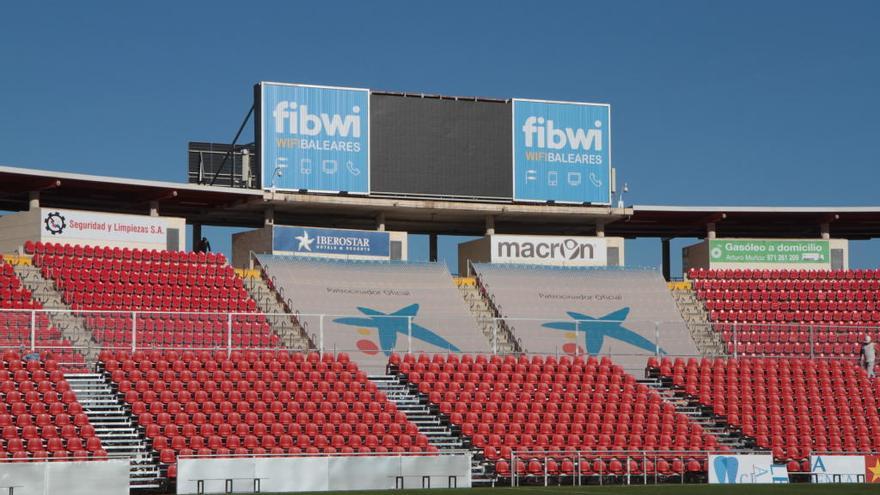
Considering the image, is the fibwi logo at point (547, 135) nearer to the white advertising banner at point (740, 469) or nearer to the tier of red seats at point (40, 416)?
the white advertising banner at point (740, 469)

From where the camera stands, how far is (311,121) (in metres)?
51.8

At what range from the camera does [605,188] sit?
181ft

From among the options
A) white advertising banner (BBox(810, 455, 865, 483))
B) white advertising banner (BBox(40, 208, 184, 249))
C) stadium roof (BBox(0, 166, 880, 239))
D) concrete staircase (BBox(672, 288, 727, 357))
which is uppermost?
stadium roof (BBox(0, 166, 880, 239))

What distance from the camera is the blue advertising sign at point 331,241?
51219mm

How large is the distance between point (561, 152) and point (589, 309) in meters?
6.72

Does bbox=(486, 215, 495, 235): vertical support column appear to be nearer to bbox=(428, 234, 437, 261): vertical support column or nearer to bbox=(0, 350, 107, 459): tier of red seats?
bbox=(428, 234, 437, 261): vertical support column

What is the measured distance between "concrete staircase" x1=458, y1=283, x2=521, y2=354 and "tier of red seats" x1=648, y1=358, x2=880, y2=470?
5142 mm

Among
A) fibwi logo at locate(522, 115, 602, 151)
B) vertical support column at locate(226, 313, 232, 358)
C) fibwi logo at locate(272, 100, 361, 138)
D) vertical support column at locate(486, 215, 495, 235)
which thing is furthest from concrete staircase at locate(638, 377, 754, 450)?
fibwi logo at locate(272, 100, 361, 138)

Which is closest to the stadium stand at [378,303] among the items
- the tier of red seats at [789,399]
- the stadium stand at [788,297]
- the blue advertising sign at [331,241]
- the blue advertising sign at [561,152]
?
the blue advertising sign at [331,241]

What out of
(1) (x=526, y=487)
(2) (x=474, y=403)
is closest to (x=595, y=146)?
(2) (x=474, y=403)

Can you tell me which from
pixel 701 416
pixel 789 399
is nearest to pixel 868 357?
pixel 789 399

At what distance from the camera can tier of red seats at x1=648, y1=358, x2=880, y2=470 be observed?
1574 inches

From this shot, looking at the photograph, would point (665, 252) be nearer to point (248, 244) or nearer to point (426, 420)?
point (248, 244)

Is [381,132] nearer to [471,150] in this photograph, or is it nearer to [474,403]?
[471,150]
